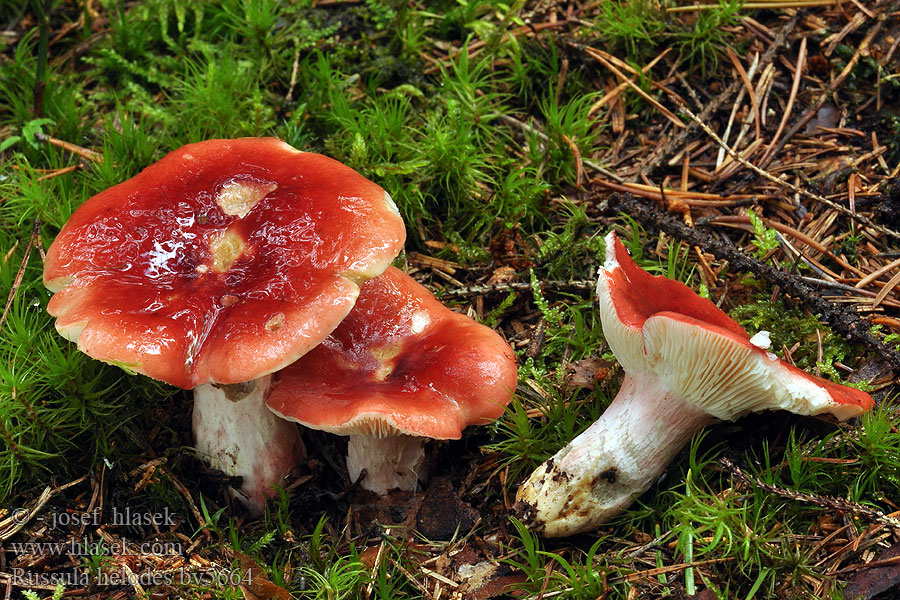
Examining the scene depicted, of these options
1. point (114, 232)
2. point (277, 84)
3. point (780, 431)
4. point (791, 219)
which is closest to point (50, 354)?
point (114, 232)

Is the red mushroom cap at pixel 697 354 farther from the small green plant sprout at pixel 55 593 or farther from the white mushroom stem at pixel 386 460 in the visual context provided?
the small green plant sprout at pixel 55 593

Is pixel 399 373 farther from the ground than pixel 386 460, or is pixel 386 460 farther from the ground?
pixel 399 373

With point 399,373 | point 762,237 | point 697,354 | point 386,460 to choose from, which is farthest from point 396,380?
point 762,237

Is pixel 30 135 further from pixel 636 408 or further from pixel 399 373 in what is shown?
pixel 636 408

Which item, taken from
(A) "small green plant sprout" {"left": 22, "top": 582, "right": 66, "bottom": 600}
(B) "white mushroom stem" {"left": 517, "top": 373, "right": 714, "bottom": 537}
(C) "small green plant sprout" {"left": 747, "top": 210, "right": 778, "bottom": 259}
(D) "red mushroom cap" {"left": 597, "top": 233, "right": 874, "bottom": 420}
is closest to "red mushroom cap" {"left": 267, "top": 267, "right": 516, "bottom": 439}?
(B) "white mushroom stem" {"left": 517, "top": 373, "right": 714, "bottom": 537}

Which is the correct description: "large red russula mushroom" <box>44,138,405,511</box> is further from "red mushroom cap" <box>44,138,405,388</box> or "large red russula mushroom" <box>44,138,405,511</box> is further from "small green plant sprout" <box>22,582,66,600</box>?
"small green plant sprout" <box>22,582,66,600</box>

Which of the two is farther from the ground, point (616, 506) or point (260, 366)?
point (260, 366)

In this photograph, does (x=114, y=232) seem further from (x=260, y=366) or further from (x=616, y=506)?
(x=616, y=506)
